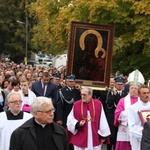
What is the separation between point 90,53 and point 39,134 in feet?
20.1

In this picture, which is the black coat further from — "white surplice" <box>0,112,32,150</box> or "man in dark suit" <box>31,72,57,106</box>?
"white surplice" <box>0,112,32,150</box>

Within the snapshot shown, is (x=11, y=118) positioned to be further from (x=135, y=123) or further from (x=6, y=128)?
(x=135, y=123)

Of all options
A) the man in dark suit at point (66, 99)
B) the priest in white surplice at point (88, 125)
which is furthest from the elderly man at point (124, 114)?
the man in dark suit at point (66, 99)

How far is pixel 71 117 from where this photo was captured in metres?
8.10

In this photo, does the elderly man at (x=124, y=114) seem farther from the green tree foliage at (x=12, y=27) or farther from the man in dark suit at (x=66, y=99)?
the green tree foliage at (x=12, y=27)

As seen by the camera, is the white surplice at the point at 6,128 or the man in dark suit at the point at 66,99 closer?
the white surplice at the point at 6,128

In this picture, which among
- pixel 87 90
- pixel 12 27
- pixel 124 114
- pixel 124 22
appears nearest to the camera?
pixel 87 90

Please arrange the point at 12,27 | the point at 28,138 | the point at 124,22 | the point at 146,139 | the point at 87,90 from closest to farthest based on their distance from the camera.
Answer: the point at 146,139
the point at 28,138
the point at 87,90
the point at 124,22
the point at 12,27

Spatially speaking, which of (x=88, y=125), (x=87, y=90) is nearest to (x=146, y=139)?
(x=87, y=90)

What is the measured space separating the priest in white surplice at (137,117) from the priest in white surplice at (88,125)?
64 centimetres

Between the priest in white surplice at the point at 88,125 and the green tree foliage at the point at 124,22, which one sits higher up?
the green tree foliage at the point at 124,22

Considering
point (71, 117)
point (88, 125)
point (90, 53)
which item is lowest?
point (88, 125)

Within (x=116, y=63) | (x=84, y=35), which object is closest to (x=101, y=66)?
(x=84, y=35)

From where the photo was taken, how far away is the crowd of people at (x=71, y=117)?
4.71 m
